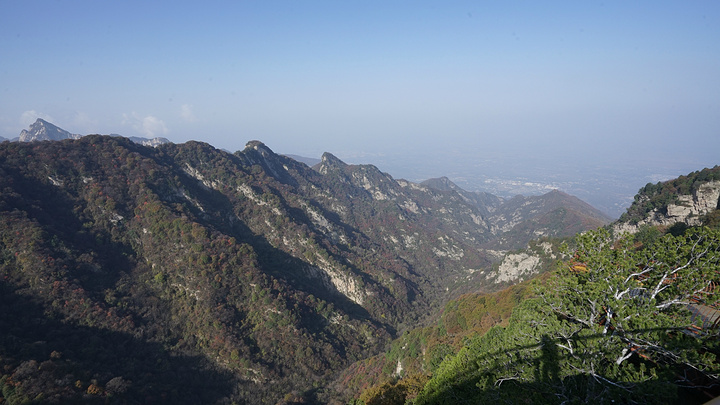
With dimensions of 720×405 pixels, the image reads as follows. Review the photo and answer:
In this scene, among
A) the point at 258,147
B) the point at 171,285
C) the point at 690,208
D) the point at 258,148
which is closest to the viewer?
the point at 690,208

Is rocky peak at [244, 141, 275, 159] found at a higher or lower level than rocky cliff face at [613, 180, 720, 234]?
higher

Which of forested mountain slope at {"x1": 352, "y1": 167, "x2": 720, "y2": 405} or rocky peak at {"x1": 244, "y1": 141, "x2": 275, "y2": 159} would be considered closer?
forested mountain slope at {"x1": 352, "y1": 167, "x2": 720, "y2": 405}

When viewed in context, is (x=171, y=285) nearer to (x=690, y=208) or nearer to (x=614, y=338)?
(x=614, y=338)

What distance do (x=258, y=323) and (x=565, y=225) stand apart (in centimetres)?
12899

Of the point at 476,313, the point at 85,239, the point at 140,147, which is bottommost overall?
the point at 476,313

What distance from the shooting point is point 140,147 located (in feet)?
305

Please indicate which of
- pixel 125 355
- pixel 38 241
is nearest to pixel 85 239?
pixel 38 241

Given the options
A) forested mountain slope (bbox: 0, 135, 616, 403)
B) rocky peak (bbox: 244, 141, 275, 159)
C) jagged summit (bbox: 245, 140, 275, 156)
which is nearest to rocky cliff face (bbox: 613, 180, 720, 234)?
forested mountain slope (bbox: 0, 135, 616, 403)

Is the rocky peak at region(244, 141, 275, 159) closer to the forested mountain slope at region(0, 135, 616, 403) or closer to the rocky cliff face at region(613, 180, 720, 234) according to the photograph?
the forested mountain slope at region(0, 135, 616, 403)

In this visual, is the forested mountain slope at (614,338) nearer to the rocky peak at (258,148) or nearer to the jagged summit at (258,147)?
the rocky peak at (258,148)

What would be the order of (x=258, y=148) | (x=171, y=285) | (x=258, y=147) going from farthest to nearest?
(x=258, y=147), (x=258, y=148), (x=171, y=285)

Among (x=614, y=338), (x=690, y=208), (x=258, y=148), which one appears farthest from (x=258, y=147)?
(x=614, y=338)

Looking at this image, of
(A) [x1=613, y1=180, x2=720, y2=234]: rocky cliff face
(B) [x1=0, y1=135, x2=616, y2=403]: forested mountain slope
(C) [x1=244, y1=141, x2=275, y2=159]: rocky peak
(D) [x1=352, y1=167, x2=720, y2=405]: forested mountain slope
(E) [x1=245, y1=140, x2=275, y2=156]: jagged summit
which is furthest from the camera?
(E) [x1=245, y1=140, x2=275, y2=156]: jagged summit

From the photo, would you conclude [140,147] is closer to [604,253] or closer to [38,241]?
[38,241]
